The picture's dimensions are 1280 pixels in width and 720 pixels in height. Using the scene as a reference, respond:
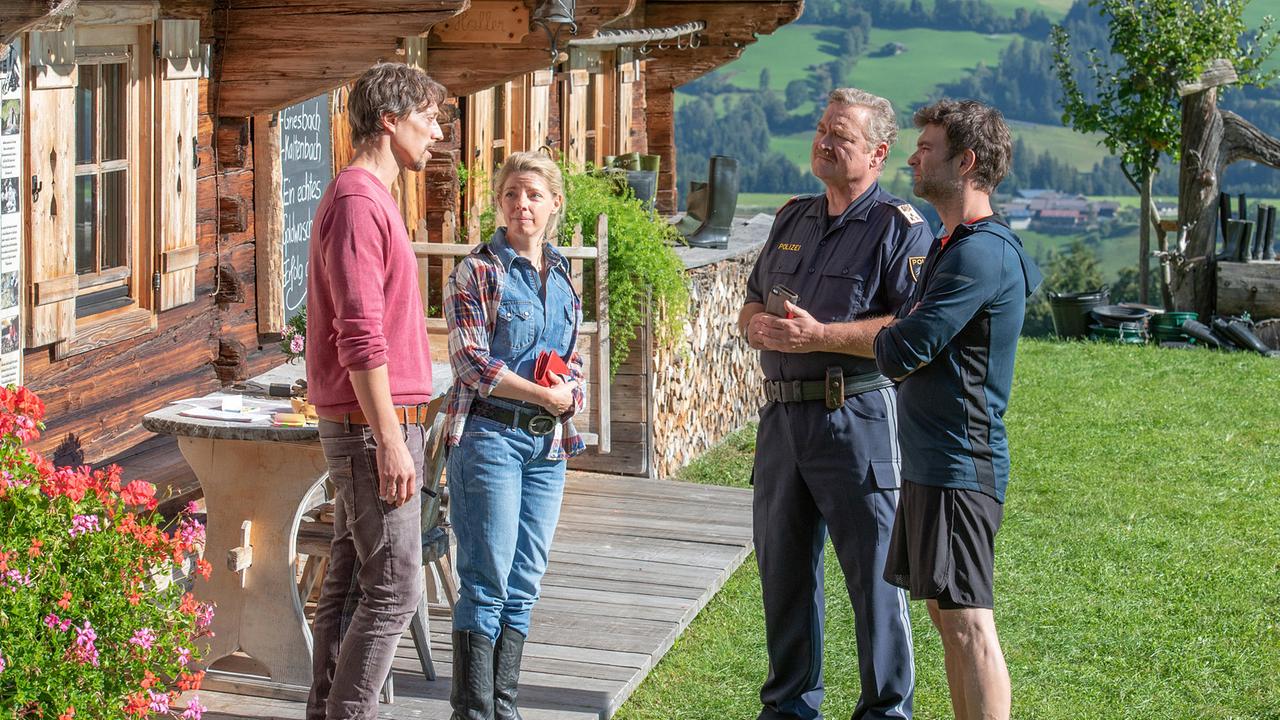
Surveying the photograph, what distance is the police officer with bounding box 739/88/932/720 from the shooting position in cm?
414

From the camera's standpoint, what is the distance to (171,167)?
5285mm

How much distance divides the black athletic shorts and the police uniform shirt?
580 millimetres

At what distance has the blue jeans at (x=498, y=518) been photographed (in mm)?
4023

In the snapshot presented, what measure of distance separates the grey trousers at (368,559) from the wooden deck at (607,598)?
81 centimetres

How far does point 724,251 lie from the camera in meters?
9.77

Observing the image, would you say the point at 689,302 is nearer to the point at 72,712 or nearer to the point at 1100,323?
the point at 72,712

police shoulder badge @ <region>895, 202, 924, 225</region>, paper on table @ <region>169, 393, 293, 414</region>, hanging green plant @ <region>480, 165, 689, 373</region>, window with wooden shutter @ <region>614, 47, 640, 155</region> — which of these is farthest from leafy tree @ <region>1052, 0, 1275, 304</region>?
paper on table @ <region>169, 393, 293, 414</region>

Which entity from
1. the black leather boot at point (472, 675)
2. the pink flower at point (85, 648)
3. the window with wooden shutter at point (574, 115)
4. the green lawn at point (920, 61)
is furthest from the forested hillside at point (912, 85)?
the pink flower at point (85, 648)

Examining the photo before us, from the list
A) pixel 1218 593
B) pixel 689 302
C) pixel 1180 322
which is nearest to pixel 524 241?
pixel 1218 593

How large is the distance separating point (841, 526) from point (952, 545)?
1.63 ft

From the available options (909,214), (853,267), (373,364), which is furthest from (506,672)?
(909,214)

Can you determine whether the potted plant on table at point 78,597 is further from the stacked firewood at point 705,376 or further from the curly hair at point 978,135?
the stacked firewood at point 705,376

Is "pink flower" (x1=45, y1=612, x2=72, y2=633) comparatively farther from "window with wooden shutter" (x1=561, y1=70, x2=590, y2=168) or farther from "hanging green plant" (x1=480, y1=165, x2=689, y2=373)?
"window with wooden shutter" (x1=561, y1=70, x2=590, y2=168)

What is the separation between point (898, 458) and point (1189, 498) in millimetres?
4680
